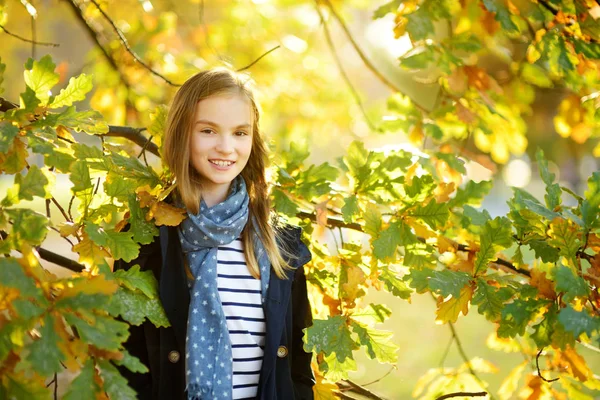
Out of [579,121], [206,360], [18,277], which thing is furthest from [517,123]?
[18,277]

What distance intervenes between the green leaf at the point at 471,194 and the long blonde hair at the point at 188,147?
538 mm

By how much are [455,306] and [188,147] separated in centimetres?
86

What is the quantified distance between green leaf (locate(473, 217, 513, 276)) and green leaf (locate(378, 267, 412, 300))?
0.81ft

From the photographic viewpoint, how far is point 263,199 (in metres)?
2.13

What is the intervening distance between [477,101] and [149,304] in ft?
4.95

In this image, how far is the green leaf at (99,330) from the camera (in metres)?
1.30

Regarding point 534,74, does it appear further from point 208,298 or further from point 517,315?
point 208,298

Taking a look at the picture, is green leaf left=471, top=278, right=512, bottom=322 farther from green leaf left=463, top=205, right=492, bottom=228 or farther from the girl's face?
the girl's face

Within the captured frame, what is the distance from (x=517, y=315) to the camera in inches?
64.1

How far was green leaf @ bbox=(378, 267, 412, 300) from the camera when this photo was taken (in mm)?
1936

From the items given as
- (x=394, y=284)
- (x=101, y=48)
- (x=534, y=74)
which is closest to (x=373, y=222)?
(x=394, y=284)

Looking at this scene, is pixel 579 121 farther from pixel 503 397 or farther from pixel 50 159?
pixel 50 159

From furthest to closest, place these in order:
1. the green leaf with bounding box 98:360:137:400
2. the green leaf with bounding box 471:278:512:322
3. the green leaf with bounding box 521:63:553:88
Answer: the green leaf with bounding box 521:63:553:88
the green leaf with bounding box 471:278:512:322
the green leaf with bounding box 98:360:137:400

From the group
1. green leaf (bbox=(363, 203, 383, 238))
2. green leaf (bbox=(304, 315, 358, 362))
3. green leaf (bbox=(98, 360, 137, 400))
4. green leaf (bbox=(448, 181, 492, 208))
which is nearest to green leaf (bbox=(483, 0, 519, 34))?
green leaf (bbox=(448, 181, 492, 208))
